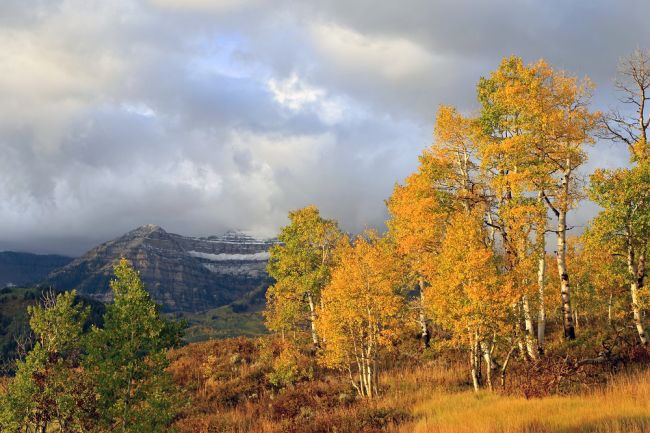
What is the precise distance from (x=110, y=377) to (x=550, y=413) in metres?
15.1

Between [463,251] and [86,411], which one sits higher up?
[463,251]

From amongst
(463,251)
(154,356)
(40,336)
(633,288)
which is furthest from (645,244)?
(40,336)

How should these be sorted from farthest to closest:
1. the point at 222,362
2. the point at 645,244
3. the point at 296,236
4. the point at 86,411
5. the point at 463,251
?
1. the point at 296,236
2. the point at 222,362
3. the point at 645,244
4. the point at 463,251
5. the point at 86,411

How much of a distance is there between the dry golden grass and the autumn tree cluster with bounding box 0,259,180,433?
9.28 m

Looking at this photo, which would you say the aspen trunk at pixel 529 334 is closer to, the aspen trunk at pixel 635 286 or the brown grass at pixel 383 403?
the brown grass at pixel 383 403

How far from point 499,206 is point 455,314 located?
816cm

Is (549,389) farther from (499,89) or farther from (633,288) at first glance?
(499,89)

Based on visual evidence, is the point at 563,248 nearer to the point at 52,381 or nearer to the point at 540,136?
the point at 540,136

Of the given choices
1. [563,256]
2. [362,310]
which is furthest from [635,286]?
[362,310]

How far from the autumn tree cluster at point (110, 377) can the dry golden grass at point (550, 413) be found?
365 inches

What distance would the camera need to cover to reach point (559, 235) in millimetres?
27562

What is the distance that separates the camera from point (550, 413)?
14984 millimetres

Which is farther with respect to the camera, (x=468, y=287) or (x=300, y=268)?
(x=300, y=268)

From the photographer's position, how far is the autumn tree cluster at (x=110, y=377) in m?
16.7
